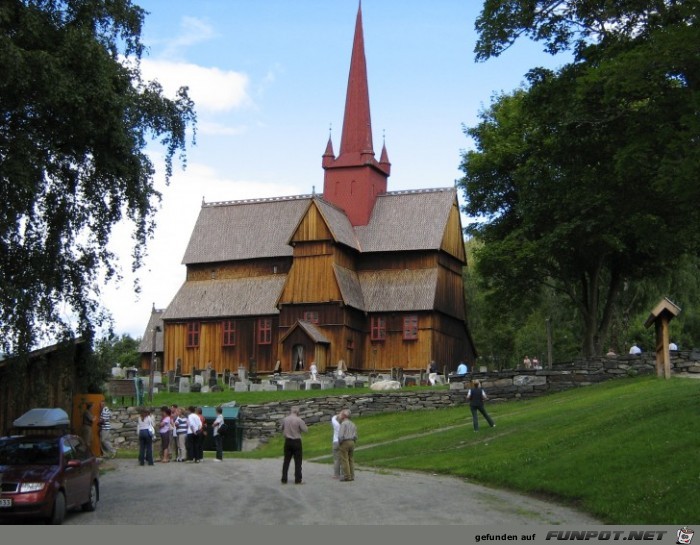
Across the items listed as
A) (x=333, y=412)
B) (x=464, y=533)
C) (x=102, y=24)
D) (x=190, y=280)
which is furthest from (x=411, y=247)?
(x=464, y=533)

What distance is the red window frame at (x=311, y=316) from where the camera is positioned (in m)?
59.8

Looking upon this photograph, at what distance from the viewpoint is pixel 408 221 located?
64375 mm

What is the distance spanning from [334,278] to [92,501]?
40.8 metres

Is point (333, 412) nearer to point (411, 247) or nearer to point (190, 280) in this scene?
point (411, 247)

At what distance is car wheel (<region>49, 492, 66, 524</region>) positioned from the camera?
56.3 ft

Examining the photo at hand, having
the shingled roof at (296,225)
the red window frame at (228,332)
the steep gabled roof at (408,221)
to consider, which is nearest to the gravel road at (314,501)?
the shingled roof at (296,225)

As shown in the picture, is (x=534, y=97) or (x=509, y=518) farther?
(x=534, y=97)

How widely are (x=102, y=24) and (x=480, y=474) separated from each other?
40.8 ft

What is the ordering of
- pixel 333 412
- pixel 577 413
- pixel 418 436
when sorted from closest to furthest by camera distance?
pixel 577 413 → pixel 418 436 → pixel 333 412

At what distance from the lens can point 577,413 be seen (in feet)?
94.4

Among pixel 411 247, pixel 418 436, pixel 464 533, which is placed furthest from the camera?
pixel 411 247

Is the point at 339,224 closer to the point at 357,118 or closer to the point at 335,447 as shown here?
the point at 357,118

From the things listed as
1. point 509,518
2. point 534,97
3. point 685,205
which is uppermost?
point 534,97

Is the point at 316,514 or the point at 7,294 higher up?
the point at 7,294
